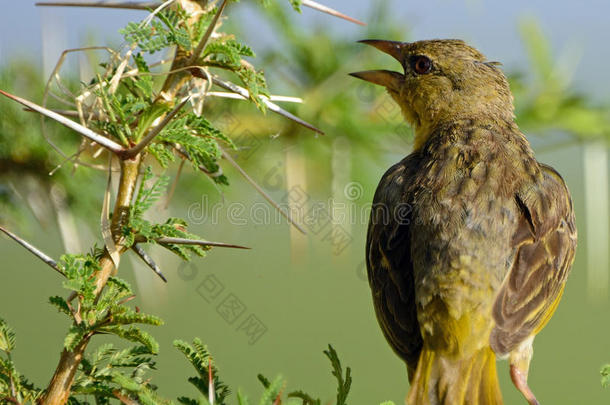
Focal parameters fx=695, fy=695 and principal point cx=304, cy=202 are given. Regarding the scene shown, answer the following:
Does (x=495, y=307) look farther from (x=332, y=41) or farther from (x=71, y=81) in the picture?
(x=71, y=81)

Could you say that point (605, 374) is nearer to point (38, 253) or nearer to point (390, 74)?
point (38, 253)

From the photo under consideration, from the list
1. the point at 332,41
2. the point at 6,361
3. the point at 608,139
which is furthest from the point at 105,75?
the point at 608,139

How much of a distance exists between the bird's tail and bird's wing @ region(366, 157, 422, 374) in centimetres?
19

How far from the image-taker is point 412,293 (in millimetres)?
2637

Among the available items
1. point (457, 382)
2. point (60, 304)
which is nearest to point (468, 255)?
point (457, 382)

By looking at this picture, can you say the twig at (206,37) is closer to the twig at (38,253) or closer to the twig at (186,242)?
the twig at (186,242)

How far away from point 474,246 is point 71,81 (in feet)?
7.12

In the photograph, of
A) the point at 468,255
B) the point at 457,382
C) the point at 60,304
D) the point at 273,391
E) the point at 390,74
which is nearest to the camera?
the point at 273,391

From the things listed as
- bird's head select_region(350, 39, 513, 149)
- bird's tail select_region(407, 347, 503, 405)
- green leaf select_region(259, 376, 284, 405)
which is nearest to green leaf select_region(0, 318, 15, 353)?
green leaf select_region(259, 376, 284, 405)

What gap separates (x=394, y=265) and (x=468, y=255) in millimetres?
321

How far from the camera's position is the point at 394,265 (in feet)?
8.95

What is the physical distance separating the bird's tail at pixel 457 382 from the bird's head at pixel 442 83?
1.22m

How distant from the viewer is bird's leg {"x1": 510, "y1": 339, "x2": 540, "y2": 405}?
2699mm

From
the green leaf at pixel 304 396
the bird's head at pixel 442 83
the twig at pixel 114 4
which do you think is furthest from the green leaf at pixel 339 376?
the bird's head at pixel 442 83
